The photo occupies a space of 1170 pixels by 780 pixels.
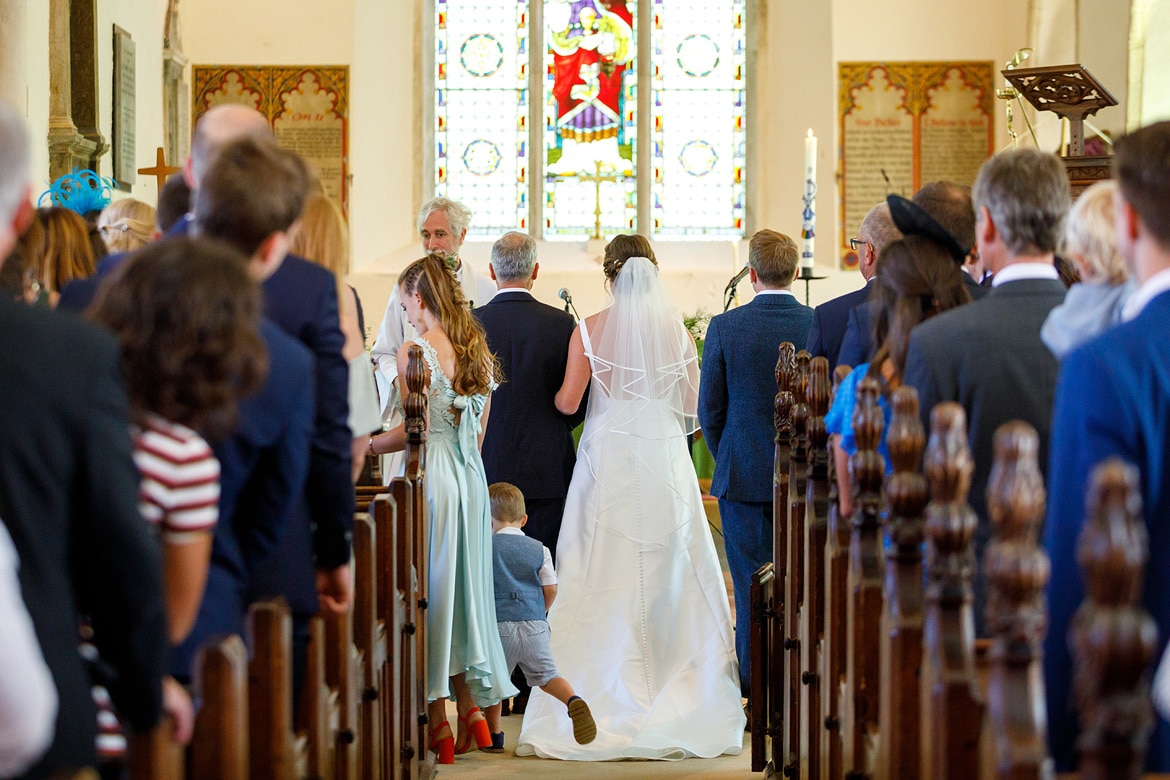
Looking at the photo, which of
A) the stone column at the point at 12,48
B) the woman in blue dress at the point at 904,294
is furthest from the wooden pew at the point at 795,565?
the stone column at the point at 12,48

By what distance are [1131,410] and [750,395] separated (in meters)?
3.19

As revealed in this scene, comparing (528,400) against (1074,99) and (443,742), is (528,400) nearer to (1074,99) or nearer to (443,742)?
(443,742)

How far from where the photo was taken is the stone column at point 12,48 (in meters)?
6.17

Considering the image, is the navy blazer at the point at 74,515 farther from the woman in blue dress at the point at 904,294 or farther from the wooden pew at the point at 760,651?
the wooden pew at the point at 760,651

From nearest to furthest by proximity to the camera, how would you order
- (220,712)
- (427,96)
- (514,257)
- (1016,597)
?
1. (1016,597)
2. (220,712)
3. (514,257)
4. (427,96)

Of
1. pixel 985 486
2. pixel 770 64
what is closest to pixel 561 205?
pixel 770 64

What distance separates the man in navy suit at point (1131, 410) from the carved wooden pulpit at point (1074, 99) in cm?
341

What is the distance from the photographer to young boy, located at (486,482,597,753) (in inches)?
185

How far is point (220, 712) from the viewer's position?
5.46 ft

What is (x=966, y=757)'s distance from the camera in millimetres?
1702

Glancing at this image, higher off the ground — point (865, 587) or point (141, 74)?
point (141, 74)

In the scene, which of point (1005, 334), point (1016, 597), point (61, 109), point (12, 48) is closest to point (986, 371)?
point (1005, 334)

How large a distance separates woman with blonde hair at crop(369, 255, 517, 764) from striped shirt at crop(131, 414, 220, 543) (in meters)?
2.62

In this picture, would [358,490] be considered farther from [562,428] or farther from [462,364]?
[562,428]
